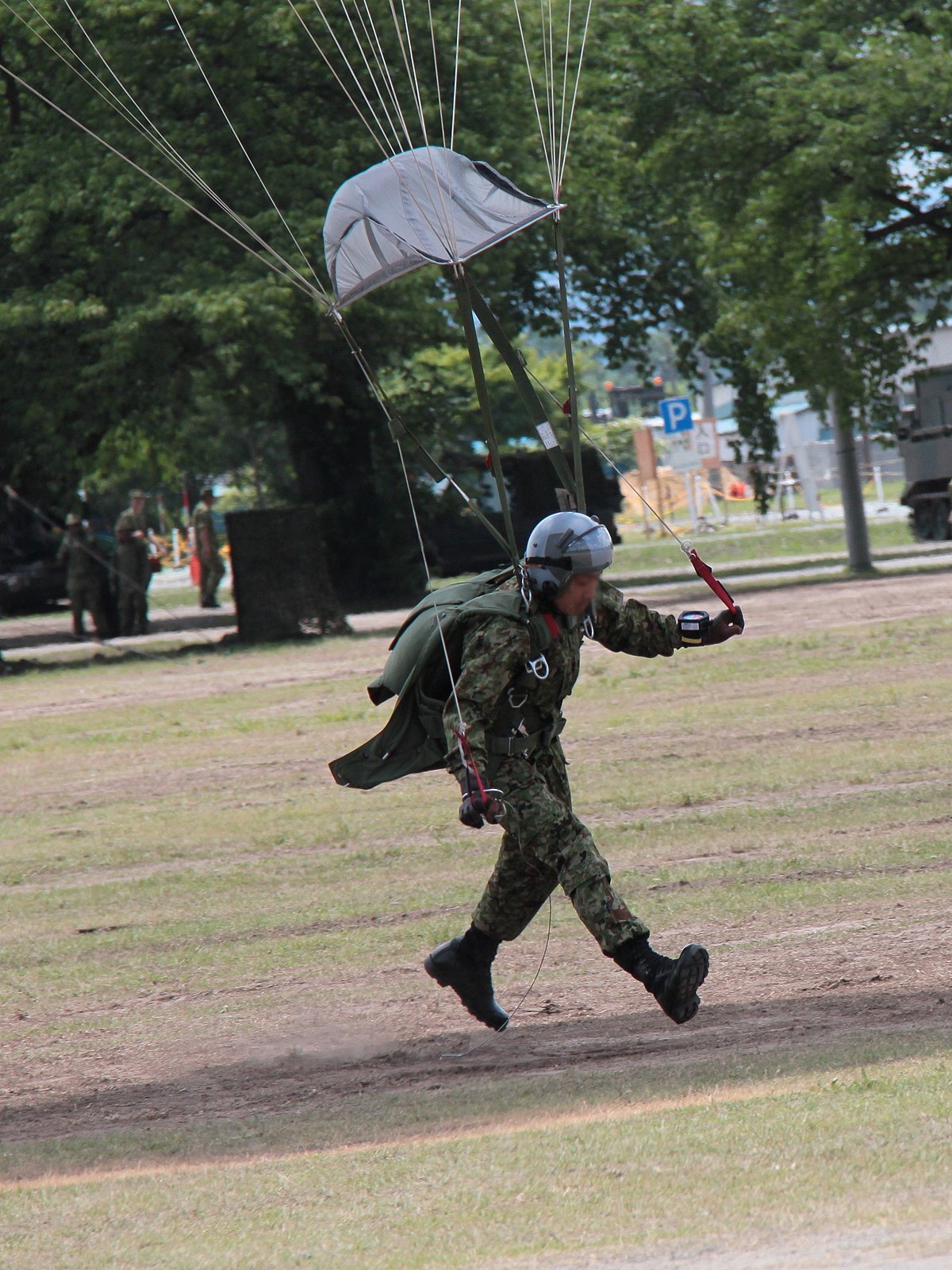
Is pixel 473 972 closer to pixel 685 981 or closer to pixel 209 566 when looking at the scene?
pixel 685 981

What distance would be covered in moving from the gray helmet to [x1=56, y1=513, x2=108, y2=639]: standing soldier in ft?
73.9

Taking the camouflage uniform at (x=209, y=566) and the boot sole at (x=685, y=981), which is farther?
the camouflage uniform at (x=209, y=566)

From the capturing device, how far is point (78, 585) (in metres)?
29.3

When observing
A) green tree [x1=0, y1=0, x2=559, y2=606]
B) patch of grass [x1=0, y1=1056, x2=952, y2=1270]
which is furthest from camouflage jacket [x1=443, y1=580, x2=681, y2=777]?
green tree [x1=0, y1=0, x2=559, y2=606]

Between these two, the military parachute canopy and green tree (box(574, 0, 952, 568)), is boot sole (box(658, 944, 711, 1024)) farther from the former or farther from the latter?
green tree (box(574, 0, 952, 568))

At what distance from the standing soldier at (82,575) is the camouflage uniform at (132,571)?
402mm

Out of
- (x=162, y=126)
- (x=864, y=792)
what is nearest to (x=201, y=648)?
(x=162, y=126)

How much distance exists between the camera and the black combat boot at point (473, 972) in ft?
21.5

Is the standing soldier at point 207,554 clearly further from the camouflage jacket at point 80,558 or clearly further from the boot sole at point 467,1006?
the boot sole at point 467,1006

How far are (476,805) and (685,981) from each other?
939mm

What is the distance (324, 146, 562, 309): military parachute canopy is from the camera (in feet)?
25.3

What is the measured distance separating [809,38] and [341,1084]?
22280 millimetres

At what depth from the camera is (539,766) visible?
6480 millimetres

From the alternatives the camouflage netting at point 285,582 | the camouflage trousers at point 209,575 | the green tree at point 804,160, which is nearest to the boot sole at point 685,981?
the camouflage netting at point 285,582
